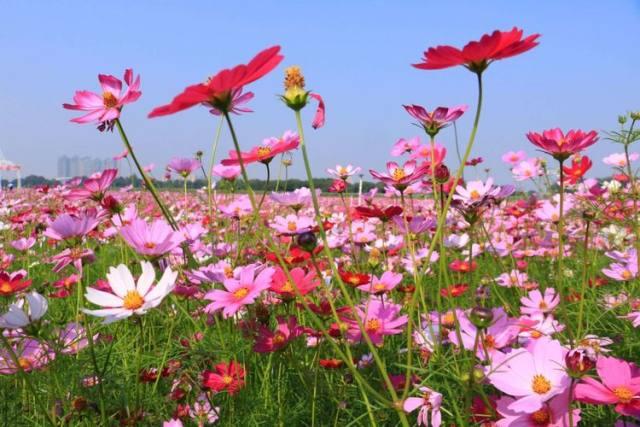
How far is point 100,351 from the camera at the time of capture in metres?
1.21

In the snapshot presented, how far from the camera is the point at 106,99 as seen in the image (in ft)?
3.10

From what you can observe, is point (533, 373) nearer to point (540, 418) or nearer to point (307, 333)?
point (540, 418)

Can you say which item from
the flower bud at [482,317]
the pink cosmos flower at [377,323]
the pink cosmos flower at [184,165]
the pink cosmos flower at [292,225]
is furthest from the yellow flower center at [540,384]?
the pink cosmos flower at [184,165]

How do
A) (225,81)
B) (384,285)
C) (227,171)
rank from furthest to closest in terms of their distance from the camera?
(227,171), (384,285), (225,81)

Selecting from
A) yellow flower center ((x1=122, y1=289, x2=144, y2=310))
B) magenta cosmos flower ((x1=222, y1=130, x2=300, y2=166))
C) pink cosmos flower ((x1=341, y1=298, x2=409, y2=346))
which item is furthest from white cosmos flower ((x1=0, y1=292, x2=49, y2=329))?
pink cosmos flower ((x1=341, y1=298, x2=409, y2=346))

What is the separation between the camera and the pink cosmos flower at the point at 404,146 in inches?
58.3

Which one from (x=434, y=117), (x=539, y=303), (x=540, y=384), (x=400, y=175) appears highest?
(x=434, y=117)

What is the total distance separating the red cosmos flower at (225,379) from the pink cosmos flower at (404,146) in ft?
2.54

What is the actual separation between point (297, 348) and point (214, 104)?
814 mm

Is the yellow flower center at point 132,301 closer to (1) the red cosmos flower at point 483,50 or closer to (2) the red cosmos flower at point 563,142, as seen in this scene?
(1) the red cosmos flower at point 483,50

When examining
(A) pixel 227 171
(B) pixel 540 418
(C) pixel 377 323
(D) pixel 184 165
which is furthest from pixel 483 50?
(D) pixel 184 165

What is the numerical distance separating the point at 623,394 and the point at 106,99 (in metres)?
0.92

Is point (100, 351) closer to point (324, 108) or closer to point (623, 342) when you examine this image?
point (324, 108)

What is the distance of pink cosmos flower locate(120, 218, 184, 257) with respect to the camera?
2.73 feet
